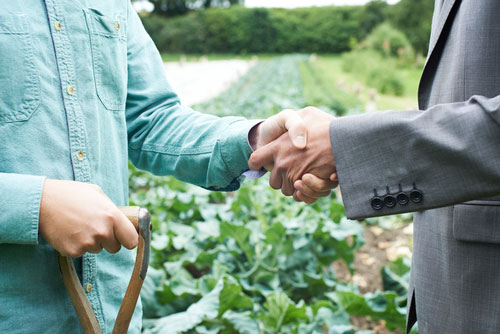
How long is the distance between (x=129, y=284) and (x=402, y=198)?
2.61ft

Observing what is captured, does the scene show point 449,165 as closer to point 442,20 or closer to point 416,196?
point 416,196

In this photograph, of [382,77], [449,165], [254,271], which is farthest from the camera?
[382,77]

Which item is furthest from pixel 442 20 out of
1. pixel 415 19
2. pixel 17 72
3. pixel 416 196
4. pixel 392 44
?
pixel 415 19

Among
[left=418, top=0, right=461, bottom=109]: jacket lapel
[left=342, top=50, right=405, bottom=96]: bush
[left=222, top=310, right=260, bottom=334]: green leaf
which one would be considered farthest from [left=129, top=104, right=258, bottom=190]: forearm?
[left=342, top=50, right=405, bottom=96]: bush

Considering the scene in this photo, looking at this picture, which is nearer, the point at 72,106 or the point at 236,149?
the point at 72,106

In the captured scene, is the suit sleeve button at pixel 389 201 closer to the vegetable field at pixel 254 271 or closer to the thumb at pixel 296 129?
the thumb at pixel 296 129

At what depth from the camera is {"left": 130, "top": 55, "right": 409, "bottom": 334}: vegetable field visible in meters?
2.60

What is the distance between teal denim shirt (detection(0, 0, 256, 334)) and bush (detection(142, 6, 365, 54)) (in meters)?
42.5

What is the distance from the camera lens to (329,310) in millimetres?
2744

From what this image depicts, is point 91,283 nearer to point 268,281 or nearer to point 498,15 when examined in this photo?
point 498,15

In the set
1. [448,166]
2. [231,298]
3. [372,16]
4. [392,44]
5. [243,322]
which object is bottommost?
[372,16]

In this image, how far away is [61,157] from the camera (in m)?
1.28

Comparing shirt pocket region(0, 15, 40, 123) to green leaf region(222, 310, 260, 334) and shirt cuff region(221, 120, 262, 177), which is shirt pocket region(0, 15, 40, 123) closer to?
shirt cuff region(221, 120, 262, 177)

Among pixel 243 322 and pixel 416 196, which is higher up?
pixel 416 196
